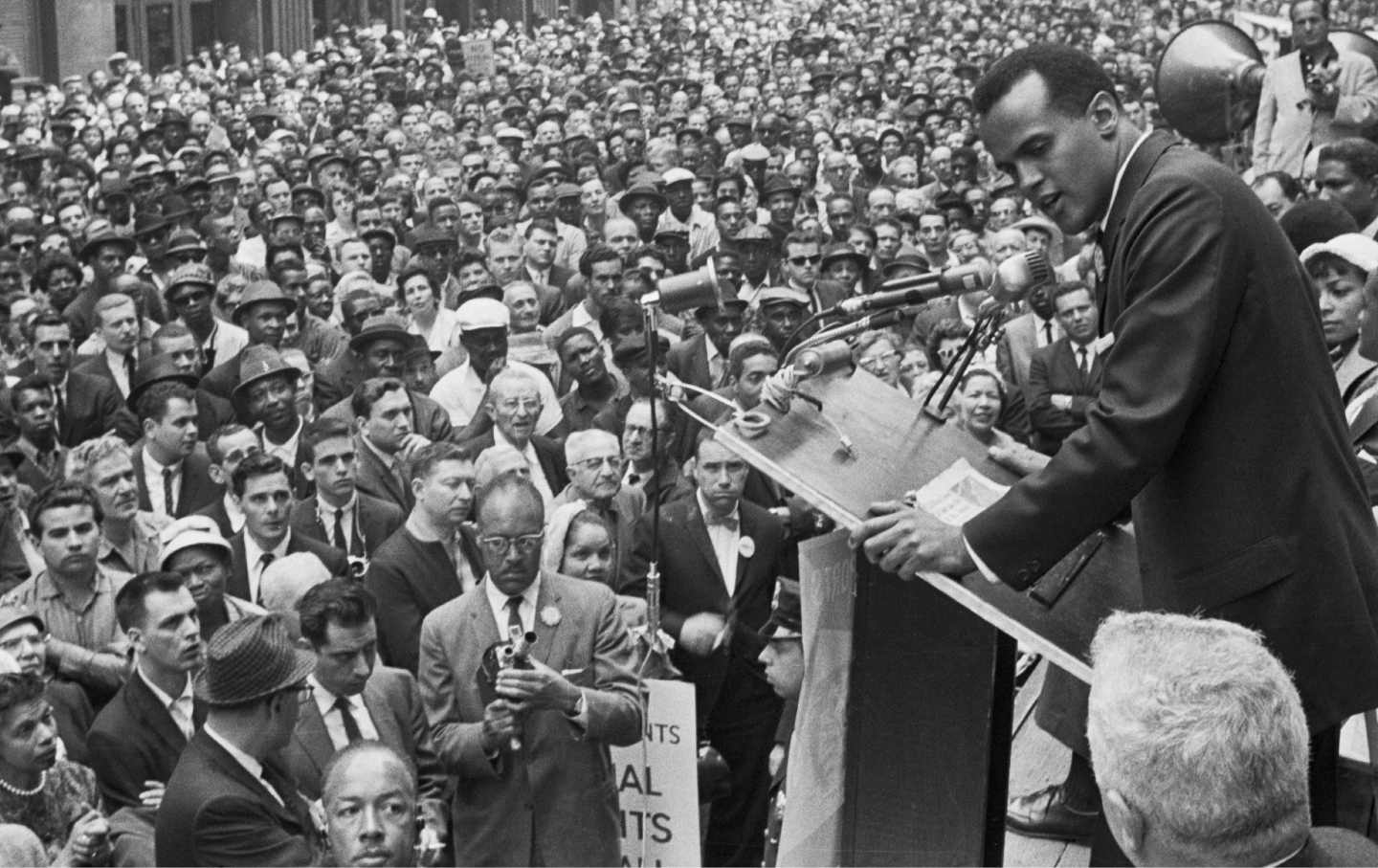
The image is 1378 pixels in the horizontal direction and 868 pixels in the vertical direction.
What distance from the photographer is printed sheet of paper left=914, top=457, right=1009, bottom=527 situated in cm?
364

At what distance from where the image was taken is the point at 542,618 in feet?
19.2

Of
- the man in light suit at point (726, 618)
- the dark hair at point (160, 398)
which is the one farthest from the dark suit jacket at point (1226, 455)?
the dark hair at point (160, 398)

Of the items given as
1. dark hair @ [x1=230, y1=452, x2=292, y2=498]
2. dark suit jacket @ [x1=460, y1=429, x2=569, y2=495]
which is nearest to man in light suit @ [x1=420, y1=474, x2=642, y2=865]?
dark hair @ [x1=230, y1=452, x2=292, y2=498]

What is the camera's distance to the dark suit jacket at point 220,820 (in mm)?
4762

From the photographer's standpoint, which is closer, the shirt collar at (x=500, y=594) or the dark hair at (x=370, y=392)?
the shirt collar at (x=500, y=594)

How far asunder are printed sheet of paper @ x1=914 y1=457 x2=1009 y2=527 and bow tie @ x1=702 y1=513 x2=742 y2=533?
351 centimetres

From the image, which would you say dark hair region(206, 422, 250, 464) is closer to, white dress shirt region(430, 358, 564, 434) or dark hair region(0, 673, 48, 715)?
white dress shirt region(430, 358, 564, 434)

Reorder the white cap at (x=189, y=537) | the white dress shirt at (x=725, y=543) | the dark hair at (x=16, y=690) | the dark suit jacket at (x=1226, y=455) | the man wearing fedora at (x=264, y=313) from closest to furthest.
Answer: the dark suit jacket at (x=1226, y=455) < the dark hair at (x=16, y=690) < the white cap at (x=189, y=537) < the white dress shirt at (x=725, y=543) < the man wearing fedora at (x=264, y=313)

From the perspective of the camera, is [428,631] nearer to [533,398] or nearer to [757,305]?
[533,398]

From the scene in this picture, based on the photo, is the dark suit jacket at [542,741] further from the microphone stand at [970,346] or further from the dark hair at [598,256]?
the dark hair at [598,256]

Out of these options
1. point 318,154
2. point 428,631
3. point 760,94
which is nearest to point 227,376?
point 428,631

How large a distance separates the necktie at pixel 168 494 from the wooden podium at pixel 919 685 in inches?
209

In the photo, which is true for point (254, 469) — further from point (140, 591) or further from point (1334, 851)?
point (1334, 851)

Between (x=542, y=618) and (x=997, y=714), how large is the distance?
7.30ft
